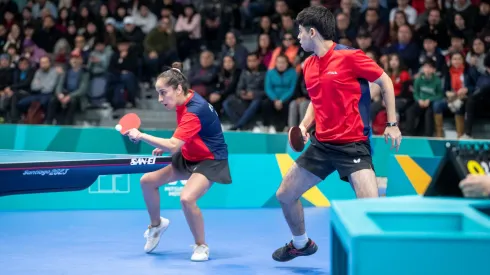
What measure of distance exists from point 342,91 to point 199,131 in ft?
4.58

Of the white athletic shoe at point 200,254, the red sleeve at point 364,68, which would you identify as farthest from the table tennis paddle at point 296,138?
the white athletic shoe at point 200,254

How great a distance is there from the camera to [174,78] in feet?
21.5

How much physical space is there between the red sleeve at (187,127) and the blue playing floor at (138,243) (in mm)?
1007

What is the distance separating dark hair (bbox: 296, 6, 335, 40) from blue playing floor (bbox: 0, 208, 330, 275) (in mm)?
1784

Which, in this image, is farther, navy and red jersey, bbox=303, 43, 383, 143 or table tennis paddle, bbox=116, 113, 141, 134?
table tennis paddle, bbox=116, 113, 141, 134

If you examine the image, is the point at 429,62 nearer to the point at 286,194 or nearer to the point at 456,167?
the point at 286,194

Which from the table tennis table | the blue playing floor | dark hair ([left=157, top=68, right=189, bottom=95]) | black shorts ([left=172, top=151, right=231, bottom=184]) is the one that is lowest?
the blue playing floor

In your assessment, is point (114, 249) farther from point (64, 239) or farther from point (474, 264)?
point (474, 264)

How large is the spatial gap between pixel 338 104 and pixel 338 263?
76.2 inches

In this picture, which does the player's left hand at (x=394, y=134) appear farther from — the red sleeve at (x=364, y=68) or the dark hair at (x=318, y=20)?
the dark hair at (x=318, y=20)

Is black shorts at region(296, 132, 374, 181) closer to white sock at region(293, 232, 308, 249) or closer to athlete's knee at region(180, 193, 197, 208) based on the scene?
white sock at region(293, 232, 308, 249)

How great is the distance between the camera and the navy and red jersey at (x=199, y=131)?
21.2 ft

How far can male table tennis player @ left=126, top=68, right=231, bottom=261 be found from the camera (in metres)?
6.50

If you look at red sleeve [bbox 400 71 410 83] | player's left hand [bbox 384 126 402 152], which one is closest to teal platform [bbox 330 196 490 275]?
player's left hand [bbox 384 126 402 152]
